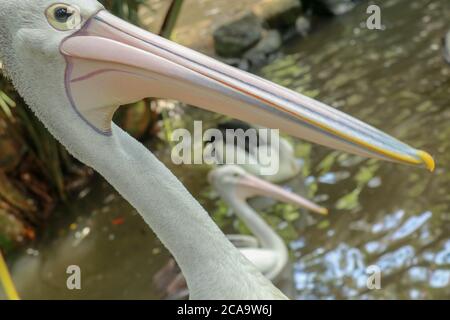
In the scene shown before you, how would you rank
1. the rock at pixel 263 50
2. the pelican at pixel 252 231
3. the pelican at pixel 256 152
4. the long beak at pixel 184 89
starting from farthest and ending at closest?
the rock at pixel 263 50 → the pelican at pixel 256 152 → the pelican at pixel 252 231 → the long beak at pixel 184 89

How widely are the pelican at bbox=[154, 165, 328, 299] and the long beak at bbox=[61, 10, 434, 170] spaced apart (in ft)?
6.20

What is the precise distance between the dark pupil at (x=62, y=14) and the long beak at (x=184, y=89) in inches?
1.4

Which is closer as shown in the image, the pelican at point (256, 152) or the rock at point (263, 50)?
the pelican at point (256, 152)

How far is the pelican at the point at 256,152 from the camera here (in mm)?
3996

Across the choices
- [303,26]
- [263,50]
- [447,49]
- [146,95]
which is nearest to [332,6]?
[303,26]

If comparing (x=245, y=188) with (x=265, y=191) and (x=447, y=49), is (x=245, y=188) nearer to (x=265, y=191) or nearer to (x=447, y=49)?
Result: (x=265, y=191)

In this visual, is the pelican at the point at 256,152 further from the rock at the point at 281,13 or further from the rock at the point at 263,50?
the rock at the point at 281,13

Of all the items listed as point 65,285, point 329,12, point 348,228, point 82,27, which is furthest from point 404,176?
point 329,12

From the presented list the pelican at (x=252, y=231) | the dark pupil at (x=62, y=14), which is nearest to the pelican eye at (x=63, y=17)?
the dark pupil at (x=62, y=14)

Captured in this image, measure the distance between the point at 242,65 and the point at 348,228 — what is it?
3.26m

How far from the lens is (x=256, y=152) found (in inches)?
177

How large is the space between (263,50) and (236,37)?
1.26 ft

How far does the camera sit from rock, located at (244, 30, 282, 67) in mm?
6173

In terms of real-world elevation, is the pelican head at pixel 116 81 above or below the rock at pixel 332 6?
above
